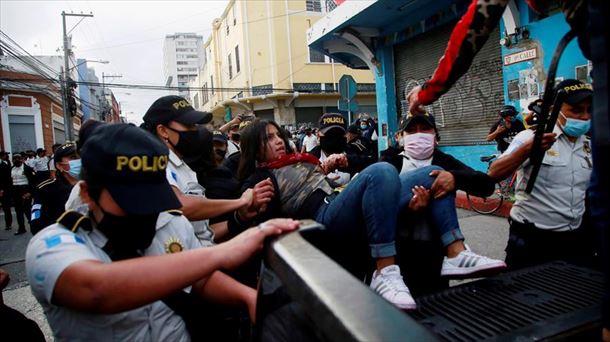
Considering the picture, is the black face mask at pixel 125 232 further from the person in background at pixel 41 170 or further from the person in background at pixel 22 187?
the person in background at pixel 41 170

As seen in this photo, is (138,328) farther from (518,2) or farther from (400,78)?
(400,78)

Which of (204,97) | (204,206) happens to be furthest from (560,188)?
(204,97)

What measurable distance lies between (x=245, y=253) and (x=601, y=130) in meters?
0.89

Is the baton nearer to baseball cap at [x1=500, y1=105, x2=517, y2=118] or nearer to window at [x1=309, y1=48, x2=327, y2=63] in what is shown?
baseball cap at [x1=500, y1=105, x2=517, y2=118]

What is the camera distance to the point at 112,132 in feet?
4.18

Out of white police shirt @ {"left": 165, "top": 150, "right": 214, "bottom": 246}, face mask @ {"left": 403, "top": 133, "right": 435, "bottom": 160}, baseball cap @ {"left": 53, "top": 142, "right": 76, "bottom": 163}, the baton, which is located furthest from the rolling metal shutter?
baseball cap @ {"left": 53, "top": 142, "right": 76, "bottom": 163}

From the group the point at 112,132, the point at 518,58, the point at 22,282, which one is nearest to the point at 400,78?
the point at 518,58

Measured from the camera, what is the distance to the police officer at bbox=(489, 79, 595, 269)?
2.28m

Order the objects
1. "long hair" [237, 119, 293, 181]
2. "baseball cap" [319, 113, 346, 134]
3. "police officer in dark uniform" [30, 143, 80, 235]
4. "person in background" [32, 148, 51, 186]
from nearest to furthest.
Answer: "long hair" [237, 119, 293, 181] < "police officer in dark uniform" [30, 143, 80, 235] < "baseball cap" [319, 113, 346, 134] < "person in background" [32, 148, 51, 186]

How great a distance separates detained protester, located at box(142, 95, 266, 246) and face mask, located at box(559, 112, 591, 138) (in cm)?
187

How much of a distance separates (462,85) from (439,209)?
6.92 metres

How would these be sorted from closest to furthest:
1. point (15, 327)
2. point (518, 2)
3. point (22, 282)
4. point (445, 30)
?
point (15, 327)
point (22, 282)
point (518, 2)
point (445, 30)

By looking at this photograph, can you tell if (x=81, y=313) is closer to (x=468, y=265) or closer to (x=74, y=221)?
(x=74, y=221)

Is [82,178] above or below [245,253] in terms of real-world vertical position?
above
